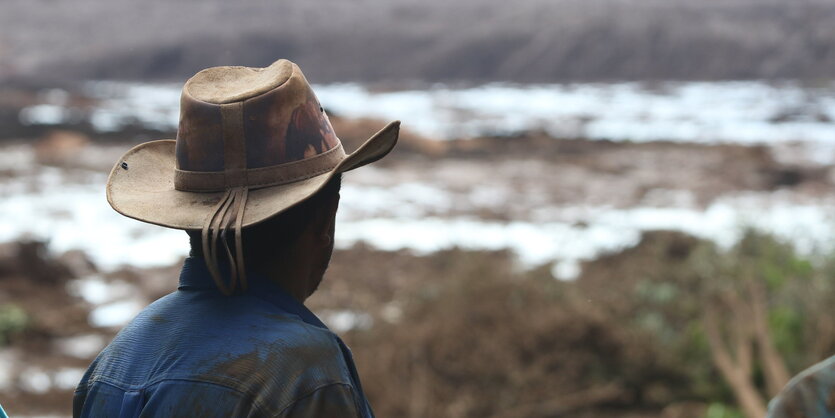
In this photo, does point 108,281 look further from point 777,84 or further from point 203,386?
point 777,84

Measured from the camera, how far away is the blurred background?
608 cm

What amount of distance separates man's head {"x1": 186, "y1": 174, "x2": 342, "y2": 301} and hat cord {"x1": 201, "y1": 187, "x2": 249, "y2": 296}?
45mm

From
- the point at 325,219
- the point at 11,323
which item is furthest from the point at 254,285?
the point at 11,323

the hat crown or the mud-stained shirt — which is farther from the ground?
the hat crown

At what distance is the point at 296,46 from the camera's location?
36.2 m

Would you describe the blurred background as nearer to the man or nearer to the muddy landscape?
the muddy landscape

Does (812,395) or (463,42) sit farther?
(463,42)

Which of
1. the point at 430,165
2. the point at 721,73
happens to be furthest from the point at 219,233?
the point at 721,73

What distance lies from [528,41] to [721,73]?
7067mm

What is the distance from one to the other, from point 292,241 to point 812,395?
957 mm

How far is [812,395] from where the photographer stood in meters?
1.63

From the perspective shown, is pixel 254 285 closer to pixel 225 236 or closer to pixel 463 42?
pixel 225 236

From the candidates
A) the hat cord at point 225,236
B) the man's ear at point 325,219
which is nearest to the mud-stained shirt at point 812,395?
the man's ear at point 325,219

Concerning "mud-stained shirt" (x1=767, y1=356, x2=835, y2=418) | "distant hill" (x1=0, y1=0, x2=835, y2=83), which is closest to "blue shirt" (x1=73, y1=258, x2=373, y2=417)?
"mud-stained shirt" (x1=767, y1=356, x2=835, y2=418)
